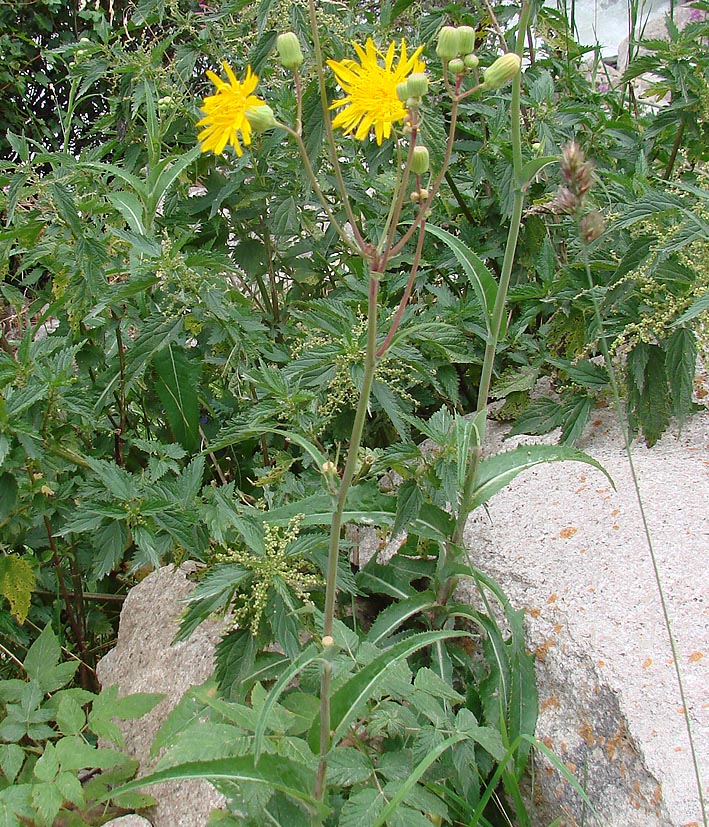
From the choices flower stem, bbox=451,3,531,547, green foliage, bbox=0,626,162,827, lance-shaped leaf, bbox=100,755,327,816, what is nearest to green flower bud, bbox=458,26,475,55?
flower stem, bbox=451,3,531,547

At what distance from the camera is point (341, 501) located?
3.09 ft

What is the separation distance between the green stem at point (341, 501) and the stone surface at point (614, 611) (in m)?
0.52

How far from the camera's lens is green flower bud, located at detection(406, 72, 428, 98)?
0.89 m

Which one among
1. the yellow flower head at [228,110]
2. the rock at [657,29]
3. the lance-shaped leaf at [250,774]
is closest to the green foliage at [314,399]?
the lance-shaped leaf at [250,774]

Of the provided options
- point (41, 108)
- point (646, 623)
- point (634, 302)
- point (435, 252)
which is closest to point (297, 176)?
point (435, 252)

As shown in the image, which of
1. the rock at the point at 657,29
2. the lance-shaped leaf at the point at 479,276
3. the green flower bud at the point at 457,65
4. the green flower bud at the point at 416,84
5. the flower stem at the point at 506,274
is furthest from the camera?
the rock at the point at 657,29

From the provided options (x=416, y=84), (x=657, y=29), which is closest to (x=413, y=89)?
(x=416, y=84)

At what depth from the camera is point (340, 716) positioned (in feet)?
3.40

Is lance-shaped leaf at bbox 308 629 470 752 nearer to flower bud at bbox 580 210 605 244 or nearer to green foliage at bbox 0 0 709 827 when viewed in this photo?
green foliage at bbox 0 0 709 827

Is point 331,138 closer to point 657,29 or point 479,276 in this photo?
point 479,276

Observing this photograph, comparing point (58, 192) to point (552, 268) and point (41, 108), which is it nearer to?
point (552, 268)

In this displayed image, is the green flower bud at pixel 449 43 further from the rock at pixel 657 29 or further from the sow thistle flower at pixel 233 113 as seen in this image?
the rock at pixel 657 29

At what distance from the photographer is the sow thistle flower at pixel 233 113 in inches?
37.8

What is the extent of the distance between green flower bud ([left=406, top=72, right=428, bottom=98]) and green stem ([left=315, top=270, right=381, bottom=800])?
7.7 inches
